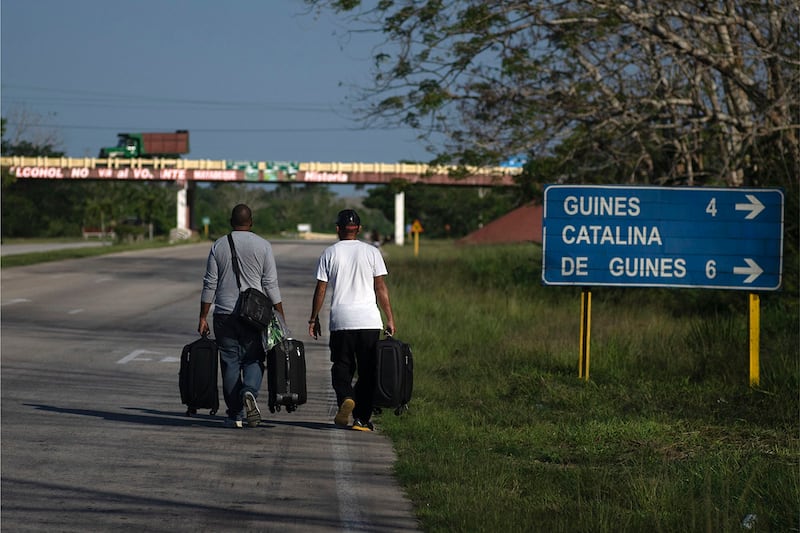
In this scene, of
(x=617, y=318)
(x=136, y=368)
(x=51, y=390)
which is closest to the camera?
(x=51, y=390)

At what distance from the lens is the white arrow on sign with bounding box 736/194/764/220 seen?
1429 cm

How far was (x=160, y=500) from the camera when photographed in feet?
25.4

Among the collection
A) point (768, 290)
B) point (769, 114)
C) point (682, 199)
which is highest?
point (769, 114)

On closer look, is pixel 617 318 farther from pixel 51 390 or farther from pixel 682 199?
pixel 51 390

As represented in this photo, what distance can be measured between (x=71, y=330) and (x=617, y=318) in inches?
376

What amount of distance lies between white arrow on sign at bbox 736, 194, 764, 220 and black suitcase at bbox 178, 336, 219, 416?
6.87 m

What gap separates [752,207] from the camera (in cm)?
1434

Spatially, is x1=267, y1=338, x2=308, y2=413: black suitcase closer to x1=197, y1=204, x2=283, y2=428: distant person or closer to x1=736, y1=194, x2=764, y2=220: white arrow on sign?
x1=197, y1=204, x2=283, y2=428: distant person

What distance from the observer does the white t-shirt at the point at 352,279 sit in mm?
10484

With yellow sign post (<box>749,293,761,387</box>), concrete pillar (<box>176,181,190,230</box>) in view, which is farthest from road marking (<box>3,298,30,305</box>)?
concrete pillar (<box>176,181,190,230</box>)

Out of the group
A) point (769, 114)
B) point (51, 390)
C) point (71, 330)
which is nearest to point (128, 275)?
point (71, 330)

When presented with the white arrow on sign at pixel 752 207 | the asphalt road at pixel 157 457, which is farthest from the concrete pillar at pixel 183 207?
the white arrow on sign at pixel 752 207

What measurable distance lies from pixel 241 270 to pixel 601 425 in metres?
3.42

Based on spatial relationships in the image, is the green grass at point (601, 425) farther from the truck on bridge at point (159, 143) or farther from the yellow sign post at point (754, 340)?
the truck on bridge at point (159, 143)
